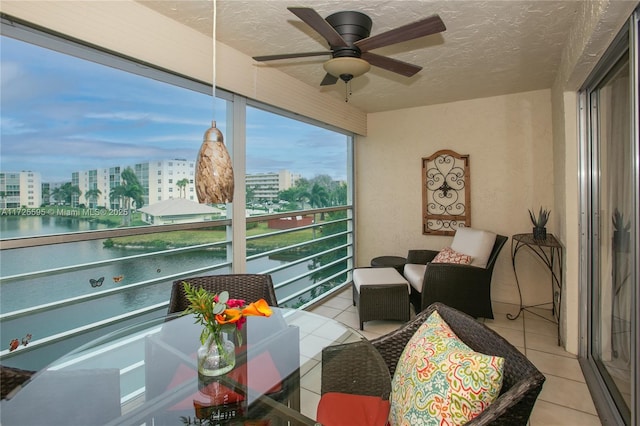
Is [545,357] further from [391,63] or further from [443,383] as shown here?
[391,63]

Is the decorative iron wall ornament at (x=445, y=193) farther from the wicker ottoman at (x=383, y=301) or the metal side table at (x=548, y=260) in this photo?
the wicker ottoman at (x=383, y=301)

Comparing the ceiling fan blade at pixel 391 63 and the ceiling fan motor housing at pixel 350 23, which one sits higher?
the ceiling fan motor housing at pixel 350 23

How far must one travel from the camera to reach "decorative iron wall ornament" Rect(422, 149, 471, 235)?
4.21 m

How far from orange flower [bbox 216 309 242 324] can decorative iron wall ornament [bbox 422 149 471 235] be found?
11.8 feet

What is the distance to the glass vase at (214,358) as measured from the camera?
1376 millimetres

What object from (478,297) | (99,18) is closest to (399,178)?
(478,297)

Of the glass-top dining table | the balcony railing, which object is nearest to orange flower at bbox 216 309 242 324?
the glass-top dining table

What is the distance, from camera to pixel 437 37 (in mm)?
2479

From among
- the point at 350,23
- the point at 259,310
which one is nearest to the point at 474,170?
the point at 350,23

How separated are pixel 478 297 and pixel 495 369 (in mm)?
2531

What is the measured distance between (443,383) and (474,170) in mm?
3621

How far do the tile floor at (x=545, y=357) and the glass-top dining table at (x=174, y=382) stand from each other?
142 cm

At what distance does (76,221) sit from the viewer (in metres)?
1.96

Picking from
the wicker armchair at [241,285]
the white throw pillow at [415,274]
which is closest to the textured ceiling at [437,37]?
the wicker armchair at [241,285]
